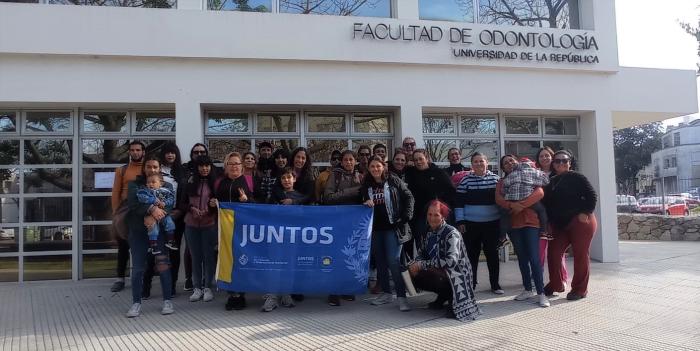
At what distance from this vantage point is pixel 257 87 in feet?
27.2

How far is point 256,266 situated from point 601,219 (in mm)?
6671

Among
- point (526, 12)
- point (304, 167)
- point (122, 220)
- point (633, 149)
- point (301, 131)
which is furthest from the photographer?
point (633, 149)

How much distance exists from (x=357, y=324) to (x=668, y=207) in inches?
893

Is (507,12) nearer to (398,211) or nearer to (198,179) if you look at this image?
(398,211)

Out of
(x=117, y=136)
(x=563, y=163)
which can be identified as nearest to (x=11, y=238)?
(x=117, y=136)

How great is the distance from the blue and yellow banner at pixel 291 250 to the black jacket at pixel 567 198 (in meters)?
2.34

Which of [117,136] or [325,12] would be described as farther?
[325,12]

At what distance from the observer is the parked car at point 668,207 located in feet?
73.8

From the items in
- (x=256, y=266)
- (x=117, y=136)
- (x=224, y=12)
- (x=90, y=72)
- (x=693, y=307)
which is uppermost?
(x=224, y=12)

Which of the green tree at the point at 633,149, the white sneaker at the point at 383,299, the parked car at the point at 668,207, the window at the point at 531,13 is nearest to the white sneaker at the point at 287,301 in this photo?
the white sneaker at the point at 383,299

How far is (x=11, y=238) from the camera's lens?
8141mm

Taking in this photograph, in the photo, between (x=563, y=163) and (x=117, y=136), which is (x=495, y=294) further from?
(x=117, y=136)

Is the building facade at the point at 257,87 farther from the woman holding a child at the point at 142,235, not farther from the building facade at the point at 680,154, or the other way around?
the building facade at the point at 680,154

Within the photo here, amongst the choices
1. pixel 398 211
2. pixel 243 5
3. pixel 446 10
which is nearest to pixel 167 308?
pixel 398 211
